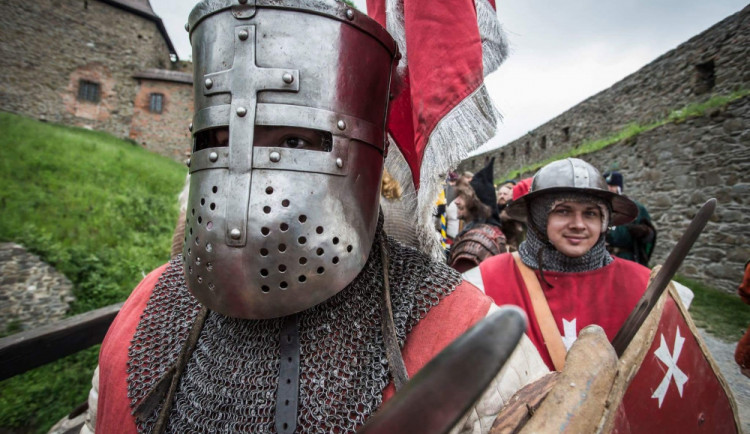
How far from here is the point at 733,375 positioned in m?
4.01

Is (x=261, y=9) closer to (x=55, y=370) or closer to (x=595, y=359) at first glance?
(x=595, y=359)

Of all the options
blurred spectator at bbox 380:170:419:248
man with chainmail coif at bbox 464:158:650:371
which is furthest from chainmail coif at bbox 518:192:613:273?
blurred spectator at bbox 380:170:419:248

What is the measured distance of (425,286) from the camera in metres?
1.20

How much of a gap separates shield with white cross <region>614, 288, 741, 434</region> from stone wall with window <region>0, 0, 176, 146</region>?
94.2 ft

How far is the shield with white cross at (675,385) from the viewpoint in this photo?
4.04 ft

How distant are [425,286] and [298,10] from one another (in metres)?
0.91

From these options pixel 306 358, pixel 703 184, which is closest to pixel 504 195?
pixel 703 184

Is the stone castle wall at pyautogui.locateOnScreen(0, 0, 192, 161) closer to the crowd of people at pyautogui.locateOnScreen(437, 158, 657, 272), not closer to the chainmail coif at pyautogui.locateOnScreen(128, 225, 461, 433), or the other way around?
the crowd of people at pyautogui.locateOnScreen(437, 158, 657, 272)

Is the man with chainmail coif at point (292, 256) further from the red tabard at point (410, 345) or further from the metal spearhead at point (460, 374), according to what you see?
the metal spearhead at point (460, 374)

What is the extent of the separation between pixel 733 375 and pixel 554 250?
347cm

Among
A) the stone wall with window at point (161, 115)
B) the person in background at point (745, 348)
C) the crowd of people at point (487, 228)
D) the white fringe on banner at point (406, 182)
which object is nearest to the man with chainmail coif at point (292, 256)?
the white fringe on banner at point (406, 182)

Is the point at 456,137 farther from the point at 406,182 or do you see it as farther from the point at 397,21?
the point at 397,21

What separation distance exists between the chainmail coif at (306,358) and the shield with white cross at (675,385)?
2.30ft

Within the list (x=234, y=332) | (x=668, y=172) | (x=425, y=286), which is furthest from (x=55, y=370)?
(x=668, y=172)
